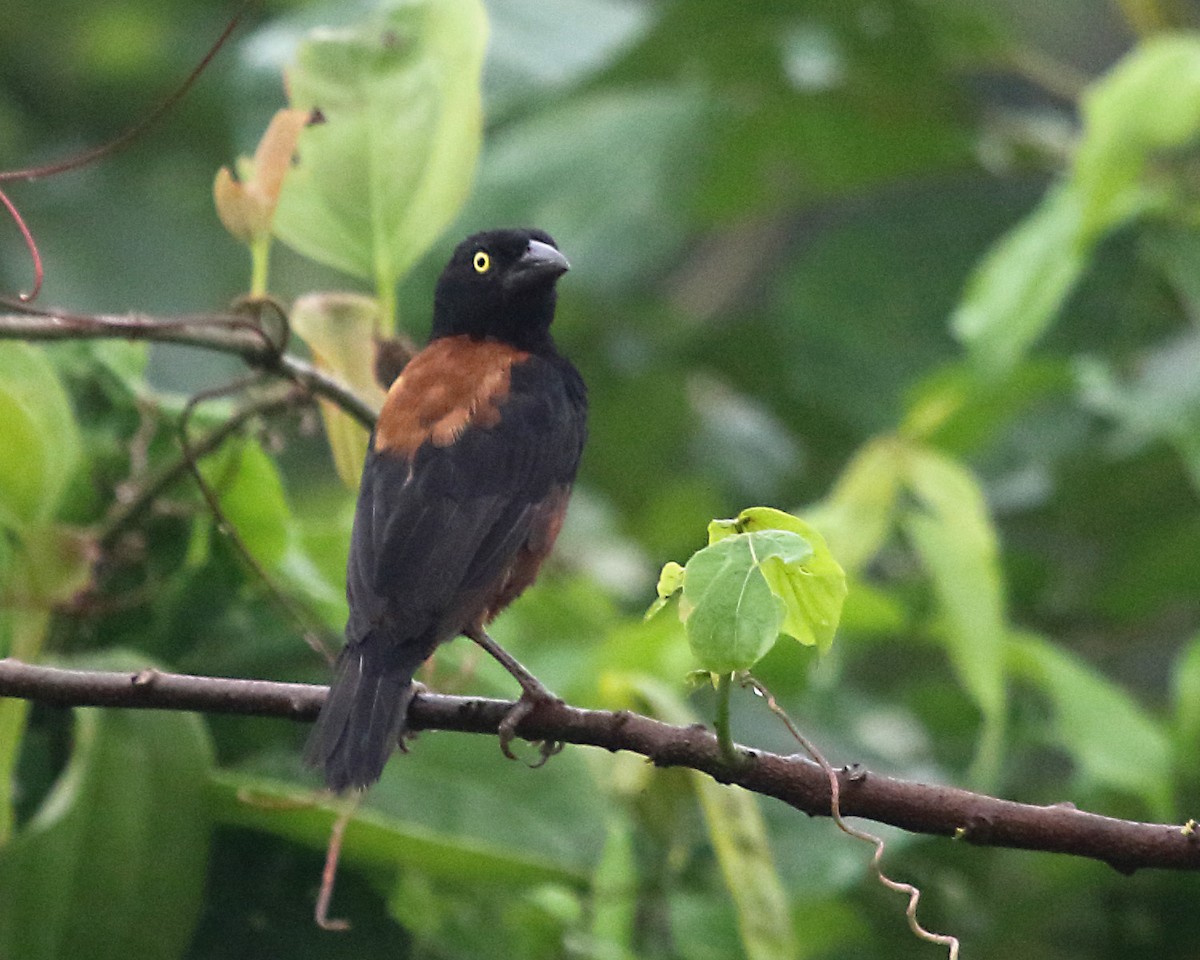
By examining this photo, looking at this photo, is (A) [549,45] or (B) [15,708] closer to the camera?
(B) [15,708]

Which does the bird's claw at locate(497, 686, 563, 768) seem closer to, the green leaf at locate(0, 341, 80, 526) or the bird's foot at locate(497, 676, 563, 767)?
the bird's foot at locate(497, 676, 563, 767)

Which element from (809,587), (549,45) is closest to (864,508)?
(809,587)

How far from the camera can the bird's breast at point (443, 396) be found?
98.5 inches

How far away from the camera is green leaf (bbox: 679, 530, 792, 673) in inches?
61.3

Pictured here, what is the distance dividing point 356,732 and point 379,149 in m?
0.99

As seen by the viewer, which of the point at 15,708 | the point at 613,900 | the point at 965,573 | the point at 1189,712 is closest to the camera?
the point at 15,708

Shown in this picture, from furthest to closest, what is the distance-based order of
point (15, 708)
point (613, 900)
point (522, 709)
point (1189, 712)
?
point (1189, 712) < point (613, 900) < point (15, 708) < point (522, 709)

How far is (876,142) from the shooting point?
14.3 ft

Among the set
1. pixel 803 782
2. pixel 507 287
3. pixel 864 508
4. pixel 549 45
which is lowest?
pixel 803 782

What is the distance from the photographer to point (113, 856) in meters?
2.29

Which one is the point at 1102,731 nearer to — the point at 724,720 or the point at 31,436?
the point at 724,720

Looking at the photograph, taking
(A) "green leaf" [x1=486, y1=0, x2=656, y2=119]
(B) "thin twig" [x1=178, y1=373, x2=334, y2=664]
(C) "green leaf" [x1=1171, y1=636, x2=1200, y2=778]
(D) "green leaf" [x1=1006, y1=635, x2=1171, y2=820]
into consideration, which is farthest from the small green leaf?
(A) "green leaf" [x1=486, y1=0, x2=656, y2=119]

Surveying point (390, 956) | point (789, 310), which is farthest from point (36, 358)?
point (789, 310)

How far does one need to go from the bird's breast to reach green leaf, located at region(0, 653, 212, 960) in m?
0.51
